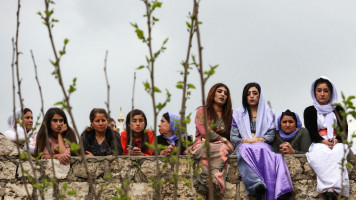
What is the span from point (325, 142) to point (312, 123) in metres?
0.31

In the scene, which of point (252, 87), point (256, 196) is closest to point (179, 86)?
point (256, 196)

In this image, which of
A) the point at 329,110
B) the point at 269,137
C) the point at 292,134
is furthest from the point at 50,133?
the point at 329,110

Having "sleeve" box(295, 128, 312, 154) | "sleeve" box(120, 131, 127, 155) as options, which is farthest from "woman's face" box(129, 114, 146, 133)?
"sleeve" box(295, 128, 312, 154)

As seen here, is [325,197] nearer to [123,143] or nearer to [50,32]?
[123,143]

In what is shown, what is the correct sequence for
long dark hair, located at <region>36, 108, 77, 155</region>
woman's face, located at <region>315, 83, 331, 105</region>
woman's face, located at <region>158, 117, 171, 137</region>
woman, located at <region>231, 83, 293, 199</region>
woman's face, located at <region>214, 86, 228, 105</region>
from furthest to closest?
woman's face, located at <region>158, 117, 171, 137</region> → woman's face, located at <region>315, 83, 331, 105</region> → woman's face, located at <region>214, 86, 228, 105</region> → long dark hair, located at <region>36, 108, 77, 155</region> → woman, located at <region>231, 83, 293, 199</region>

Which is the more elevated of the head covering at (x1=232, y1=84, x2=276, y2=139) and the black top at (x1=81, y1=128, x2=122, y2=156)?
the head covering at (x1=232, y1=84, x2=276, y2=139)

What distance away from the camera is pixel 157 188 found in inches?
125

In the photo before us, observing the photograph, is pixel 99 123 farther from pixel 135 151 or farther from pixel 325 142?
pixel 325 142

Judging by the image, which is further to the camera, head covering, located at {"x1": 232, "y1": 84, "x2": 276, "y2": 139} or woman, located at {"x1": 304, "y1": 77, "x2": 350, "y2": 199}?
head covering, located at {"x1": 232, "y1": 84, "x2": 276, "y2": 139}

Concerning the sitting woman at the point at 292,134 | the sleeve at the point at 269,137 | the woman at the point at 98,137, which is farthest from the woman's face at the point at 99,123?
the sitting woman at the point at 292,134

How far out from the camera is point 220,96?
7496mm

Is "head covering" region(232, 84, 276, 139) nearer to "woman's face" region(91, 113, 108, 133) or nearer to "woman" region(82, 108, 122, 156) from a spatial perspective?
"woman" region(82, 108, 122, 156)

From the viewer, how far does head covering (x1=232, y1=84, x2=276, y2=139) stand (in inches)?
292

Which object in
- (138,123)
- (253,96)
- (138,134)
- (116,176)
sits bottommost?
(116,176)
